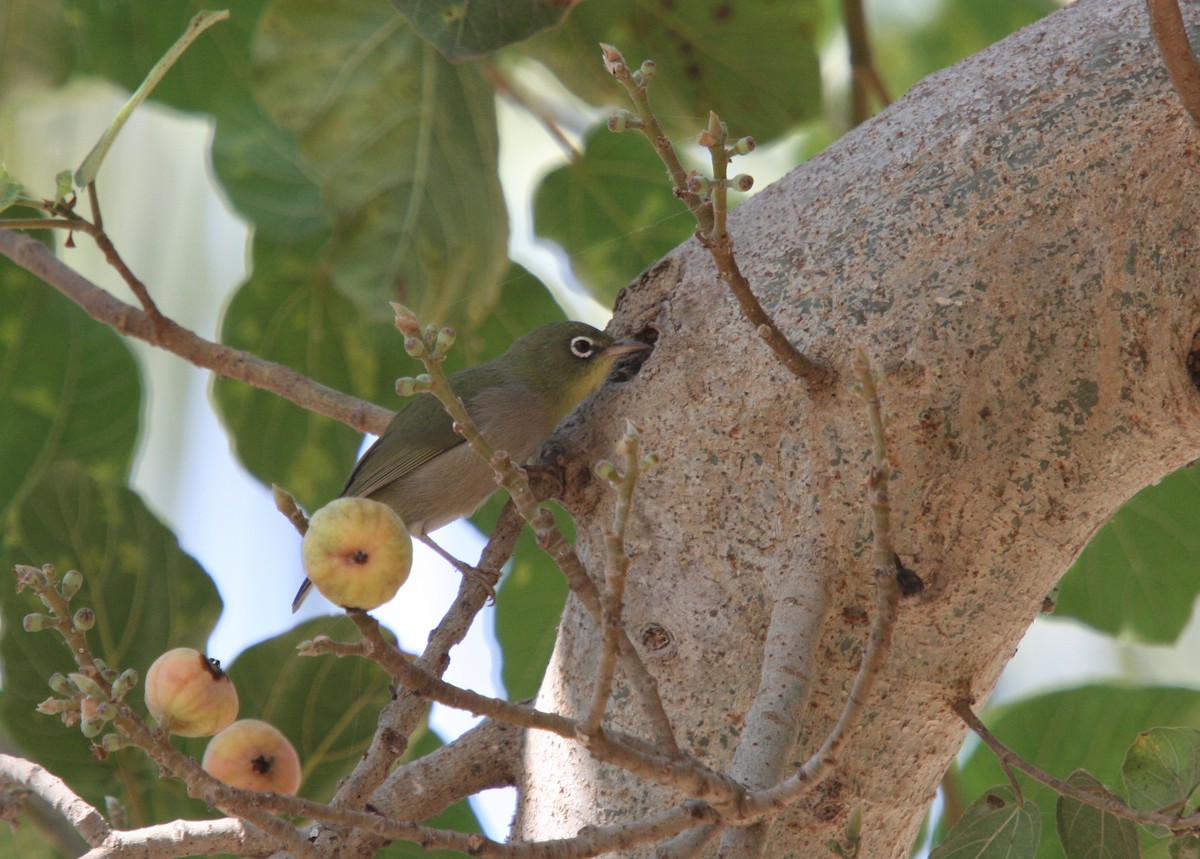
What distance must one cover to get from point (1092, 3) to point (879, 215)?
508 millimetres

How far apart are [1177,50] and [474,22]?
4.58ft

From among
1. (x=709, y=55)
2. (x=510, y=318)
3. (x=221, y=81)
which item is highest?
(x=221, y=81)

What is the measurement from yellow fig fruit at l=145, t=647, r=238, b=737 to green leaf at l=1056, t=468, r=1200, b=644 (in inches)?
86.0

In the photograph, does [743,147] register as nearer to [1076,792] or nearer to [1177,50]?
[1177,50]

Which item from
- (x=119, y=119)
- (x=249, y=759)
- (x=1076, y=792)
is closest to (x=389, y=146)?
(x=119, y=119)

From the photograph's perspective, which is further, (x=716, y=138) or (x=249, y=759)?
(x=249, y=759)

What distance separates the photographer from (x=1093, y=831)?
183cm

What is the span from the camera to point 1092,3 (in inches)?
77.2

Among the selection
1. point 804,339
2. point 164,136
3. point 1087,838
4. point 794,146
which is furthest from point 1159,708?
point 164,136

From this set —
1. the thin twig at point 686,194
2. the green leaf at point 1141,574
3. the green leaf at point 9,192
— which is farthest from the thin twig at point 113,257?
the green leaf at point 1141,574

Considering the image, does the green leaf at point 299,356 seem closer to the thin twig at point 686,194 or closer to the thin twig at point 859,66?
the thin twig at point 859,66

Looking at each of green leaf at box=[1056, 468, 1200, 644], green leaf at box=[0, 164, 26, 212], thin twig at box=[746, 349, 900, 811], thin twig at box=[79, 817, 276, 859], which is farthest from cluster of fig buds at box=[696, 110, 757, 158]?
green leaf at box=[1056, 468, 1200, 644]

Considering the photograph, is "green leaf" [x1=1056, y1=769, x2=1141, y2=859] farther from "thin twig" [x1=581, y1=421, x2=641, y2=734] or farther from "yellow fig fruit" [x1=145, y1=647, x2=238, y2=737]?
"yellow fig fruit" [x1=145, y1=647, x2=238, y2=737]

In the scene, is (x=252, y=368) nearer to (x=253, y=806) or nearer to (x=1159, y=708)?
Result: (x=253, y=806)
